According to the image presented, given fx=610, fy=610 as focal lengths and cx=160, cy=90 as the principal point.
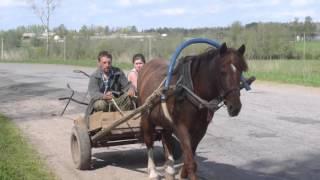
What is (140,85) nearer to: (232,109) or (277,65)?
(232,109)

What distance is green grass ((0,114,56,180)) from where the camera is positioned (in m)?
8.12

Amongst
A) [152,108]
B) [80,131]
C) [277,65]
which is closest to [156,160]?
[80,131]

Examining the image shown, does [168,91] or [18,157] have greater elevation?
[168,91]

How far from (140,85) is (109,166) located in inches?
57.7

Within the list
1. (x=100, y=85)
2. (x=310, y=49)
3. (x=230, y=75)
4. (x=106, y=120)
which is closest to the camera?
(x=230, y=75)

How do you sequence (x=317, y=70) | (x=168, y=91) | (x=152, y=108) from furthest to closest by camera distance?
(x=317, y=70)
(x=152, y=108)
(x=168, y=91)

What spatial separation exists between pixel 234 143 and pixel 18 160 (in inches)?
146

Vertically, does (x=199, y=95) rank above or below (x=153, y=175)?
above

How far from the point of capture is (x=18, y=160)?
30.2 ft

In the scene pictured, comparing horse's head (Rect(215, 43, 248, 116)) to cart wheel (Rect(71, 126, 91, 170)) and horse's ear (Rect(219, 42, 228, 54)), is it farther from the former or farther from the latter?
cart wheel (Rect(71, 126, 91, 170))

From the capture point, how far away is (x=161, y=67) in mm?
8102

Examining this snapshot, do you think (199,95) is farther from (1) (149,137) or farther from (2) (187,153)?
(1) (149,137)

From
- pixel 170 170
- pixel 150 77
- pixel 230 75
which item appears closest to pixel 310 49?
pixel 150 77

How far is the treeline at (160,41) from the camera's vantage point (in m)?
33.1
